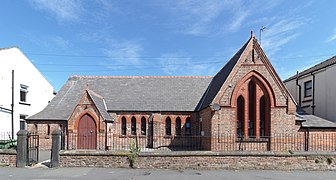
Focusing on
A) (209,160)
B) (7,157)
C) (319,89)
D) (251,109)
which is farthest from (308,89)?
(7,157)

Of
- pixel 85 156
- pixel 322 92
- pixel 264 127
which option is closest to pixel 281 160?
pixel 264 127

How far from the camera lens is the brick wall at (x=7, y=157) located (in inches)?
484

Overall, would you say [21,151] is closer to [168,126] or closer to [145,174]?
[145,174]

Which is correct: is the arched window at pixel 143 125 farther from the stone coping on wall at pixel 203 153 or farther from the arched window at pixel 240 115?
the stone coping on wall at pixel 203 153

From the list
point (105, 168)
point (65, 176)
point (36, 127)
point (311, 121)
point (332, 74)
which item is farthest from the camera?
point (36, 127)

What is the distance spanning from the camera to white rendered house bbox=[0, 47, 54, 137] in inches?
896

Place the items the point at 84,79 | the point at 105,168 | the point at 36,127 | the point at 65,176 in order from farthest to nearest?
the point at 84,79 → the point at 36,127 → the point at 105,168 → the point at 65,176

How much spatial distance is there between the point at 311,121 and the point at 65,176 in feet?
51.1

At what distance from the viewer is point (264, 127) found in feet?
53.2

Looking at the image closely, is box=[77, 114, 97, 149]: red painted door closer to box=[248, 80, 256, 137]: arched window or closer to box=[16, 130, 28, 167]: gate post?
box=[16, 130, 28, 167]: gate post

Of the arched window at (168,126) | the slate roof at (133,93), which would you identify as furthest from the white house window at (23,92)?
the arched window at (168,126)

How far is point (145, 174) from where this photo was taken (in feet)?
35.8

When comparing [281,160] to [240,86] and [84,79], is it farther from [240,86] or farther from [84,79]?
[84,79]

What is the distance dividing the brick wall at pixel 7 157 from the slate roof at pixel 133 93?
8186mm
